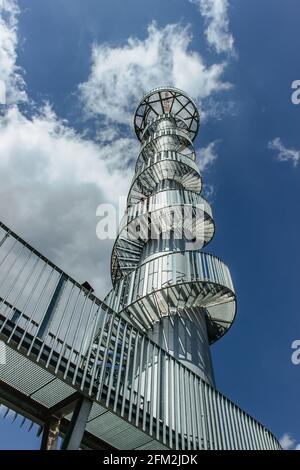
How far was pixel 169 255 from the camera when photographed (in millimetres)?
10969

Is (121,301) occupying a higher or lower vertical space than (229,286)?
lower

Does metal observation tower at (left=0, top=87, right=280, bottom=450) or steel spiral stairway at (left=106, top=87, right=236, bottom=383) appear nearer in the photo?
metal observation tower at (left=0, top=87, right=280, bottom=450)

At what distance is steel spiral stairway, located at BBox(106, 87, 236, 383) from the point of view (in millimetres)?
10406

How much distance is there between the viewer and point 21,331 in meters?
4.71

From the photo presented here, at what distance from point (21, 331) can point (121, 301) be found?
604cm

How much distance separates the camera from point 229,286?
10.7m

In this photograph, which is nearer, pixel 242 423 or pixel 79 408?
pixel 79 408

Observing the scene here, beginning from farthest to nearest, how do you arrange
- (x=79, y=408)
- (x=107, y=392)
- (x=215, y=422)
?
(x=215, y=422) → (x=107, y=392) → (x=79, y=408)

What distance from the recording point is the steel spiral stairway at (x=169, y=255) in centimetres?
1041

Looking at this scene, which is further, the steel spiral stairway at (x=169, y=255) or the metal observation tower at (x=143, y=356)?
the steel spiral stairway at (x=169, y=255)
